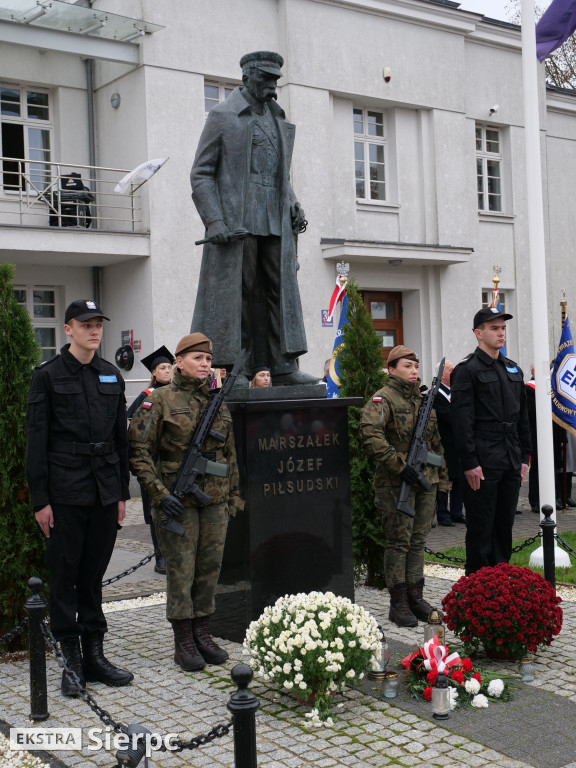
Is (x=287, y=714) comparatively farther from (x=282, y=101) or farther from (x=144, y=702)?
(x=282, y=101)

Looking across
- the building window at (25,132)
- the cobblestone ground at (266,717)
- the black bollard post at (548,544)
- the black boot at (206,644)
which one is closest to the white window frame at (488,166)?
the building window at (25,132)

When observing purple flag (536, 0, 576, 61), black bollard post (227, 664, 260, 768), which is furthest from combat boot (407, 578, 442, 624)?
purple flag (536, 0, 576, 61)

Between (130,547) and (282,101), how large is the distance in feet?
35.8

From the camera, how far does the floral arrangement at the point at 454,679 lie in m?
5.44

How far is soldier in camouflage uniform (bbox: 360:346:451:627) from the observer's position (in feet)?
23.6

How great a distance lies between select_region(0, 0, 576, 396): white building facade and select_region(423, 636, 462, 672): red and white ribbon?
12468mm

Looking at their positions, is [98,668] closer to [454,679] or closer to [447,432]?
[454,679]

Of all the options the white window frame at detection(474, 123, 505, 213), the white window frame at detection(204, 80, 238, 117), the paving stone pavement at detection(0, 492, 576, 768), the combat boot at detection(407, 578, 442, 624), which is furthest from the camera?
the white window frame at detection(474, 123, 505, 213)

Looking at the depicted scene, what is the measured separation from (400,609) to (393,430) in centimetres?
136

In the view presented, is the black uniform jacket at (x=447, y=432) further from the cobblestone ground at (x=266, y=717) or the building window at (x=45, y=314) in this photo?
the building window at (x=45, y=314)

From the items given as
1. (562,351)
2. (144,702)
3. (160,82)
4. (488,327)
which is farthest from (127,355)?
(144,702)

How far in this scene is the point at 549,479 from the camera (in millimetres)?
9594

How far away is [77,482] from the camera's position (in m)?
5.83

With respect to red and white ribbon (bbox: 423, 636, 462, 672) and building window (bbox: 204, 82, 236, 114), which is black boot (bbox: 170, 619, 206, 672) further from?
building window (bbox: 204, 82, 236, 114)
